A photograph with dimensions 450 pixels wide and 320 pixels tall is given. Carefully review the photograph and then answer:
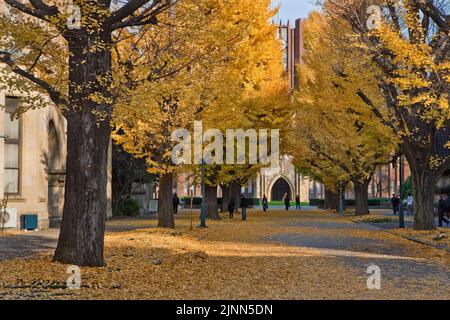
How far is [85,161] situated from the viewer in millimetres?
13141

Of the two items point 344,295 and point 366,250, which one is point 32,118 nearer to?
point 366,250

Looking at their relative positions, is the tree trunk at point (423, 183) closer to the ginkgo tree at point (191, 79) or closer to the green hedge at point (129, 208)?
the ginkgo tree at point (191, 79)

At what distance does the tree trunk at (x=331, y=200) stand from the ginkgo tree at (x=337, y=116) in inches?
408

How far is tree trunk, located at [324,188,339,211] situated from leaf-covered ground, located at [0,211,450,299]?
38687 millimetres

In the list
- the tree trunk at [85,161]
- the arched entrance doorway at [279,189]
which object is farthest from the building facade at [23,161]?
the arched entrance doorway at [279,189]

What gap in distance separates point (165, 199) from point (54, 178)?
6381 millimetres

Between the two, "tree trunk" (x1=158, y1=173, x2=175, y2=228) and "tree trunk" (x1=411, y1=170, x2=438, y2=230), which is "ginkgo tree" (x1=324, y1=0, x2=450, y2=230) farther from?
"tree trunk" (x1=158, y1=173, x2=175, y2=228)

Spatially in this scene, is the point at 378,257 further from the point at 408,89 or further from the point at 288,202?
the point at 288,202

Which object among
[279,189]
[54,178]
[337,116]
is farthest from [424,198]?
[279,189]

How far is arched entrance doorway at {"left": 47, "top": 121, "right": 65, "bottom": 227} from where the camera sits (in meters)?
29.4

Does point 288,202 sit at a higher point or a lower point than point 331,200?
lower

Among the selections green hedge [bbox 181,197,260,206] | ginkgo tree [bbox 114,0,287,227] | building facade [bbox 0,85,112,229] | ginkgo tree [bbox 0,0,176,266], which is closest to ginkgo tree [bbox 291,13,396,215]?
ginkgo tree [bbox 114,0,287,227]
